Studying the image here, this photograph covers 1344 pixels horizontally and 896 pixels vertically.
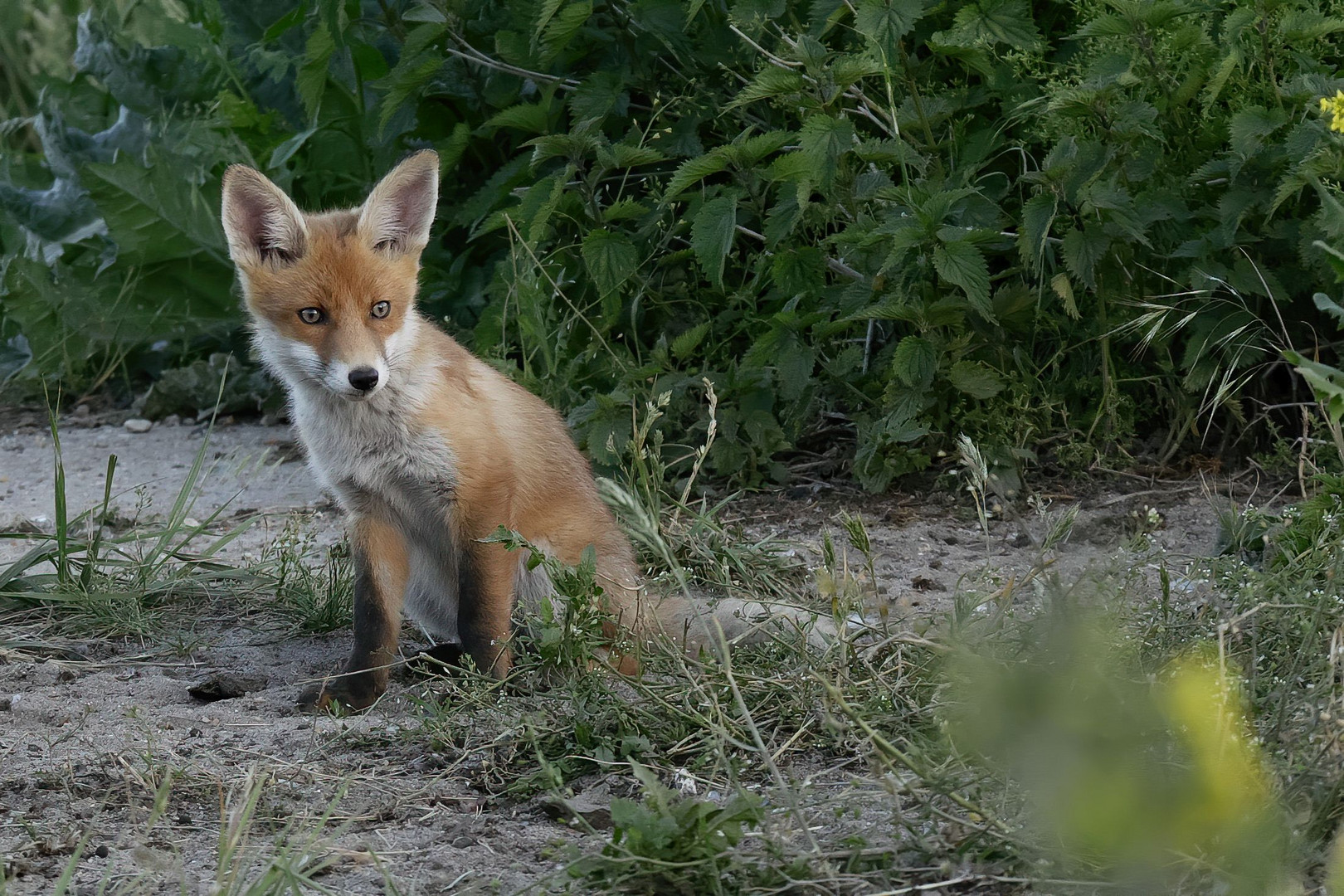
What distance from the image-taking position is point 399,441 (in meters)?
3.45

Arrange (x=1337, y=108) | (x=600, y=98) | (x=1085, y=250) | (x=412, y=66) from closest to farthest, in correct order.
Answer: (x=1337, y=108)
(x=1085, y=250)
(x=600, y=98)
(x=412, y=66)

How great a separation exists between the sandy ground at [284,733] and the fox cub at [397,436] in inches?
12.4

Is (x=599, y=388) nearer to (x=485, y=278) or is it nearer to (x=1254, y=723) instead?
(x=485, y=278)

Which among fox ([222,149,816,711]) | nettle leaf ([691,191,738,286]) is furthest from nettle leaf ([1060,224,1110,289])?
fox ([222,149,816,711])

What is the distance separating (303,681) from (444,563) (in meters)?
0.49

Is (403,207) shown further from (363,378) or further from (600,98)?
(600,98)

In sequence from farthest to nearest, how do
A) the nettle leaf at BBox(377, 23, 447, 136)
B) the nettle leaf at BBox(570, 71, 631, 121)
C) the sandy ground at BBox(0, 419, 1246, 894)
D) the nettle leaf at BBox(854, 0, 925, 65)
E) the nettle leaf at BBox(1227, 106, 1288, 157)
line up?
the nettle leaf at BBox(377, 23, 447, 136), the nettle leaf at BBox(570, 71, 631, 121), the nettle leaf at BBox(854, 0, 925, 65), the nettle leaf at BBox(1227, 106, 1288, 157), the sandy ground at BBox(0, 419, 1246, 894)

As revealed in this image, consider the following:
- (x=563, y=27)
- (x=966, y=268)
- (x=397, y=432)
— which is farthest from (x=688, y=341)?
(x=397, y=432)

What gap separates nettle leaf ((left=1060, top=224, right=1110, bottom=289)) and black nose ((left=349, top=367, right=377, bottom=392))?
2.08 m

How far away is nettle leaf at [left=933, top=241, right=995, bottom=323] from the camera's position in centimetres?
391

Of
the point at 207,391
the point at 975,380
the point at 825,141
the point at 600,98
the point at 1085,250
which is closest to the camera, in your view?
the point at 825,141

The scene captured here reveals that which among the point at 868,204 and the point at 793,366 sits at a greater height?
the point at 868,204

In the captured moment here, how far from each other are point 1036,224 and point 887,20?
75 cm

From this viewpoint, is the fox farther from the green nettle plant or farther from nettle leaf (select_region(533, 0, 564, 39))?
nettle leaf (select_region(533, 0, 564, 39))
